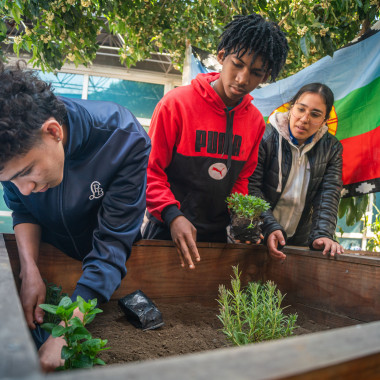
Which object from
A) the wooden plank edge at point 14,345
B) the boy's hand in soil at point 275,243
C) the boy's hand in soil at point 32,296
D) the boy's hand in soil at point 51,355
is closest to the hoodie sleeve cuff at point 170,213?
the boy's hand in soil at point 275,243

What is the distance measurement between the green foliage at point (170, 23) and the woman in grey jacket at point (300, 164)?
2.47 feet

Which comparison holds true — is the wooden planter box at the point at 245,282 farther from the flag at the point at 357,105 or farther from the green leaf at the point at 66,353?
the flag at the point at 357,105

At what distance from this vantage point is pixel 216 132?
1.84 meters

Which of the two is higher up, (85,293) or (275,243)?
(275,243)

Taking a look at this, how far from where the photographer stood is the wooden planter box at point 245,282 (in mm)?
286

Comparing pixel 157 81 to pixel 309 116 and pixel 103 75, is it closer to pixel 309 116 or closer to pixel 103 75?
pixel 103 75

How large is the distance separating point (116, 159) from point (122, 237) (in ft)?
0.85

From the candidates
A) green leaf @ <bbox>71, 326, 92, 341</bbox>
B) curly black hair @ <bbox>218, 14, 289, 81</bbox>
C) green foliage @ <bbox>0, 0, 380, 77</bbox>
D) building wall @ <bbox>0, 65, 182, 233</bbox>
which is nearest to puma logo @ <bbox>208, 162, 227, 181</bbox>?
curly black hair @ <bbox>218, 14, 289, 81</bbox>

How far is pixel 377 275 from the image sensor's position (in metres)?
1.31

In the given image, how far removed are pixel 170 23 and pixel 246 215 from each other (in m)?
3.07

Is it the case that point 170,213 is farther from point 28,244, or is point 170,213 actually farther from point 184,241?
point 28,244

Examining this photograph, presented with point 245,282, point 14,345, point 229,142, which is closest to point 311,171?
point 229,142

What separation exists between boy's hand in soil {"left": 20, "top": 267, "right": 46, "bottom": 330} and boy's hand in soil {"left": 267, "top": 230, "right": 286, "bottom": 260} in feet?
3.13

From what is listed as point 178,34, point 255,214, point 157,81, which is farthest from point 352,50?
point 157,81
